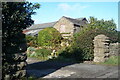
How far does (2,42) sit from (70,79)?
2.91 metres

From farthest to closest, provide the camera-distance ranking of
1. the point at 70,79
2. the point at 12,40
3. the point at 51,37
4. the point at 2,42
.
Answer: the point at 51,37
the point at 70,79
the point at 12,40
the point at 2,42

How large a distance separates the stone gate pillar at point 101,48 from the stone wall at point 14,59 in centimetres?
711

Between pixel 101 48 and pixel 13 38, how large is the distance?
7.69m

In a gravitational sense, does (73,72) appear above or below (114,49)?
below

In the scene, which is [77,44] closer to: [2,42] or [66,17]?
[2,42]

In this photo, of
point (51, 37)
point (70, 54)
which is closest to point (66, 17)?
point (51, 37)

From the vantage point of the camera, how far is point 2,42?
5.69 meters

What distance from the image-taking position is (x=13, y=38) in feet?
20.2

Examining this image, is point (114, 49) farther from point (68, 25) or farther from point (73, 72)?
point (68, 25)

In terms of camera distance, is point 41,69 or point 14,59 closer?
point 14,59

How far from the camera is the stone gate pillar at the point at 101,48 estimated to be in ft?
39.8

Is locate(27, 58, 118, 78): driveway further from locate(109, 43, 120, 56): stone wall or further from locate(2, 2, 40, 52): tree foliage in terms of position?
locate(109, 43, 120, 56): stone wall

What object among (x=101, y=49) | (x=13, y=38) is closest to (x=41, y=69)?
(x=13, y=38)

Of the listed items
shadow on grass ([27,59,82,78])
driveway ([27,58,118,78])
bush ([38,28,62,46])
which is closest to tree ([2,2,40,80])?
shadow on grass ([27,59,82,78])
